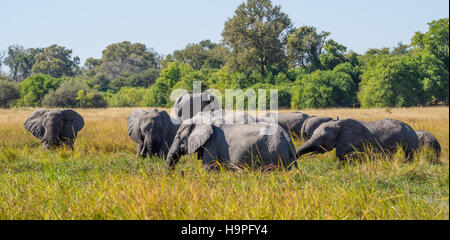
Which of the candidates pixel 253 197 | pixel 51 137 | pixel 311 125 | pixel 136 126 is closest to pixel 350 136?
pixel 311 125

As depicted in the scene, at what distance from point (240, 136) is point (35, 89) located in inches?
1919

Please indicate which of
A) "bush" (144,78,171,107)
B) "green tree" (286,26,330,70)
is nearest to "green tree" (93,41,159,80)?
"bush" (144,78,171,107)

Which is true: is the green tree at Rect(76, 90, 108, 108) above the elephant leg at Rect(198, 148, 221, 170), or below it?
above

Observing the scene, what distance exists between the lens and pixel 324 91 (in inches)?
1435

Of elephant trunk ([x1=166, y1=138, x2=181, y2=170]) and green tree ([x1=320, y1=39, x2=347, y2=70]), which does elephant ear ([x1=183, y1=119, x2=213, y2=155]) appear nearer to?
elephant trunk ([x1=166, y1=138, x2=181, y2=170])

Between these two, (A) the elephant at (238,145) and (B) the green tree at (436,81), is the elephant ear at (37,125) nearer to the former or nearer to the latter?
(A) the elephant at (238,145)

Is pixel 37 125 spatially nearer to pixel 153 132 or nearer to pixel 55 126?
pixel 55 126

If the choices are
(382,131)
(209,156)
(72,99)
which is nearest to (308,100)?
(72,99)

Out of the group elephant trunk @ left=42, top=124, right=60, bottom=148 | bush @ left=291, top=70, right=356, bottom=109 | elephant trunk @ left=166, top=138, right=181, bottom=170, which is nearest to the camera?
elephant trunk @ left=166, top=138, right=181, bottom=170

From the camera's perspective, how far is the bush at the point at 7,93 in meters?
46.2

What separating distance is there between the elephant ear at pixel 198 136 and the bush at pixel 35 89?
4604 cm

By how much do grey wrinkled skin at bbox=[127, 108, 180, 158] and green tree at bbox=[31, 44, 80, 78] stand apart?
213ft

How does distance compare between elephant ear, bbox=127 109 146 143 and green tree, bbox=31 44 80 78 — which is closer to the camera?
elephant ear, bbox=127 109 146 143

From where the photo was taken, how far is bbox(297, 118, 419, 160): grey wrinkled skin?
7176 millimetres
